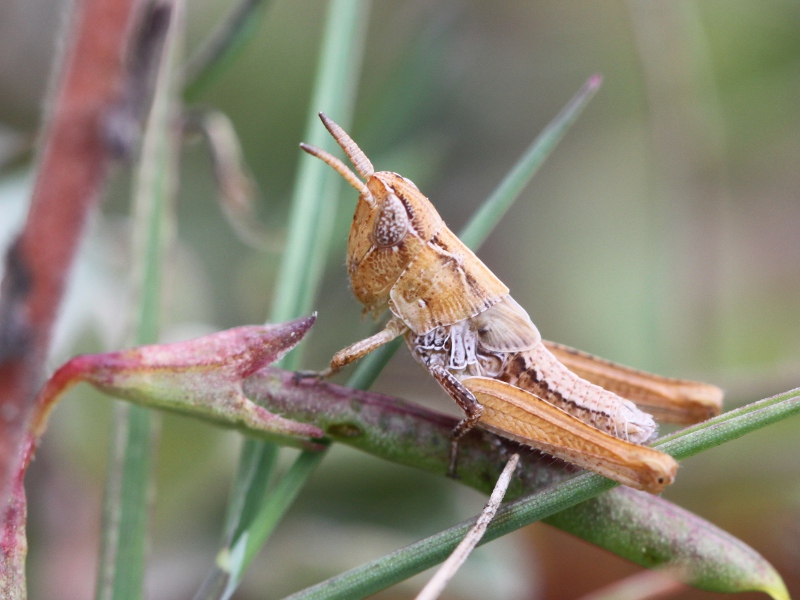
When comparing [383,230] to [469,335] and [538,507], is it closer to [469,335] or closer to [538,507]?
[469,335]

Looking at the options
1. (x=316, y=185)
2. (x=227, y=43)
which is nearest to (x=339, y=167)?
(x=316, y=185)

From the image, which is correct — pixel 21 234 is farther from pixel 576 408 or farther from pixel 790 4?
pixel 790 4

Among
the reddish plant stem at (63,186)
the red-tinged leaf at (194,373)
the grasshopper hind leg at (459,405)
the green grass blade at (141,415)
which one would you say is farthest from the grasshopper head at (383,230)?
the reddish plant stem at (63,186)

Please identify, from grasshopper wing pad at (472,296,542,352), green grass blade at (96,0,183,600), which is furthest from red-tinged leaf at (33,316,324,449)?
grasshopper wing pad at (472,296,542,352)

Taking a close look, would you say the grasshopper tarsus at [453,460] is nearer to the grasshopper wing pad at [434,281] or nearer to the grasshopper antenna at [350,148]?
the grasshopper wing pad at [434,281]

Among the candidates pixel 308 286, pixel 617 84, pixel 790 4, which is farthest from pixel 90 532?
pixel 790 4

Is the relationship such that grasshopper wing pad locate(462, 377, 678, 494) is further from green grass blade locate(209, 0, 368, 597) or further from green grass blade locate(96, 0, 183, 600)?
green grass blade locate(96, 0, 183, 600)
